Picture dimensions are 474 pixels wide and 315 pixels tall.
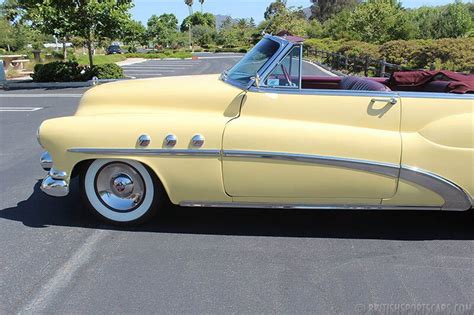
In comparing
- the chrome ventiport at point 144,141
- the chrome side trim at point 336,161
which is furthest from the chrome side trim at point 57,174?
the chrome side trim at point 336,161

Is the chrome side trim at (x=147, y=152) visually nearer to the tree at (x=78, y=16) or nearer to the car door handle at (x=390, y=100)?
the car door handle at (x=390, y=100)

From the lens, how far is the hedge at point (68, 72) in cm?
1566

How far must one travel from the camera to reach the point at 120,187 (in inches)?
141

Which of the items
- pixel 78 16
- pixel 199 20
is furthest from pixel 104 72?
pixel 199 20

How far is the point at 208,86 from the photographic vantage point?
3.67 m

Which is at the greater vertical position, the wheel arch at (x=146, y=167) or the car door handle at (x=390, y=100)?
the car door handle at (x=390, y=100)

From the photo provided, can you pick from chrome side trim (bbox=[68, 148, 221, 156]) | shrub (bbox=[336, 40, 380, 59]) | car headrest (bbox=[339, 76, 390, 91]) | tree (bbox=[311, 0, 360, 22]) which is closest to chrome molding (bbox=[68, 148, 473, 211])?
chrome side trim (bbox=[68, 148, 221, 156])

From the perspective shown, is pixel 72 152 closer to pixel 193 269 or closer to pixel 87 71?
pixel 193 269

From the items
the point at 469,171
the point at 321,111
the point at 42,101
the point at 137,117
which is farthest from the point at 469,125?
the point at 42,101

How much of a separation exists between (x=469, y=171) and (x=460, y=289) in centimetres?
90

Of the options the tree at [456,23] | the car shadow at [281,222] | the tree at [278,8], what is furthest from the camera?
the tree at [278,8]

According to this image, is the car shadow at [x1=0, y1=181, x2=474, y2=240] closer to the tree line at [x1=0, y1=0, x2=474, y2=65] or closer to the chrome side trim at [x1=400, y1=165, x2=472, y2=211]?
the chrome side trim at [x1=400, y1=165, x2=472, y2=211]

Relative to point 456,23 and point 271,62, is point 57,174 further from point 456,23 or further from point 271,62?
point 456,23

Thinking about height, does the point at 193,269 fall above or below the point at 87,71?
below
